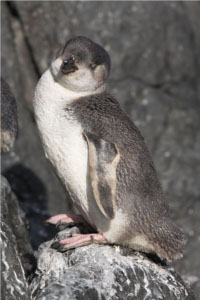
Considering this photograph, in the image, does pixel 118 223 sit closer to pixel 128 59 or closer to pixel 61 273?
pixel 61 273

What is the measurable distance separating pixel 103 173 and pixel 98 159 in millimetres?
77

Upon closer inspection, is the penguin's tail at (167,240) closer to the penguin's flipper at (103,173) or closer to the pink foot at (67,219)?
the penguin's flipper at (103,173)

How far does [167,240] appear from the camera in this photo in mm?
3557

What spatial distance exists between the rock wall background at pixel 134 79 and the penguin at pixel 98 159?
7.26 ft

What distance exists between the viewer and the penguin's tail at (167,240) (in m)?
3.54

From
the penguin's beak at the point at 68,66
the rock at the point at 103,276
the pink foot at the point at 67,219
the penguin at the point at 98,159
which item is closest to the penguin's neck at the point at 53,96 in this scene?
the penguin at the point at 98,159

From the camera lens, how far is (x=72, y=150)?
3.45 meters

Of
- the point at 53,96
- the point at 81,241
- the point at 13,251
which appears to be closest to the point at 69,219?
the point at 81,241

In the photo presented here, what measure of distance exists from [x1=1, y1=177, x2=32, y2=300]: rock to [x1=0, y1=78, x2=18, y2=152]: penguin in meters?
0.35

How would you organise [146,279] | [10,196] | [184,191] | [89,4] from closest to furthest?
[146,279], [10,196], [89,4], [184,191]

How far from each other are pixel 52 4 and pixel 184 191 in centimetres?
224

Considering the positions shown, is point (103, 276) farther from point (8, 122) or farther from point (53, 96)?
point (8, 122)

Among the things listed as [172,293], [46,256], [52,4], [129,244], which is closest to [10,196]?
[46,256]

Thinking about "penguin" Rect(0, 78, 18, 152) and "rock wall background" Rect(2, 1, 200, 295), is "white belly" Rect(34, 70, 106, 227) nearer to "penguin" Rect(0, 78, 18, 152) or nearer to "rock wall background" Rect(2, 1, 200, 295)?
"penguin" Rect(0, 78, 18, 152)
